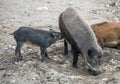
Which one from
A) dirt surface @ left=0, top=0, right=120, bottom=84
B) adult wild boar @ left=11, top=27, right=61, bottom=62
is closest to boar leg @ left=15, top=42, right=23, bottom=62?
adult wild boar @ left=11, top=27, right=61, bottom=62

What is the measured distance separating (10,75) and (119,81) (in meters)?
1.95

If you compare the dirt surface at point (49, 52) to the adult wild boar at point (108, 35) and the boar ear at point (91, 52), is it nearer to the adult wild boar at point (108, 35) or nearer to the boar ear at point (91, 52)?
the adult wild boar at point (108, 35)

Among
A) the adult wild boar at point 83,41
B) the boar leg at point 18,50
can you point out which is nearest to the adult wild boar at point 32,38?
the boar leg at point 18,50

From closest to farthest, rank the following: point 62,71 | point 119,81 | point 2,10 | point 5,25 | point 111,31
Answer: point 119,81 < point 62,71 < point 111,31 < point 5,25 < point 2,10

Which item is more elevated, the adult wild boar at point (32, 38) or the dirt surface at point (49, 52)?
the adult wild boar at point (32, 38)

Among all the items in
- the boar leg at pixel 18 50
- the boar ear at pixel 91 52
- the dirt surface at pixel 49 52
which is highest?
the boar ear at pixel 91 52

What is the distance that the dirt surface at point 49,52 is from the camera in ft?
25.0

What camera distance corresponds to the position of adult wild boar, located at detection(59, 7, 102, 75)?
25.4 feet

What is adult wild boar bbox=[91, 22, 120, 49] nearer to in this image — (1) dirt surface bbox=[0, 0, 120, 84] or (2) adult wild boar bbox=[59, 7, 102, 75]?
(1) dirt surface bbox=[0, 0, 120, 84]

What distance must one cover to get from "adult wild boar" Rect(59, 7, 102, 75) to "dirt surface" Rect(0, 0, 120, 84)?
0.76ft

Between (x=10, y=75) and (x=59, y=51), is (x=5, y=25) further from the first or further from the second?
(x=10, y=75)

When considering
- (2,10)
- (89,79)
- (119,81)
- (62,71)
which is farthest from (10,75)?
(2,10)

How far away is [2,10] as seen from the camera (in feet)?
37.6

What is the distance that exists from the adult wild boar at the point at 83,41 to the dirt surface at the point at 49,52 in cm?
23
